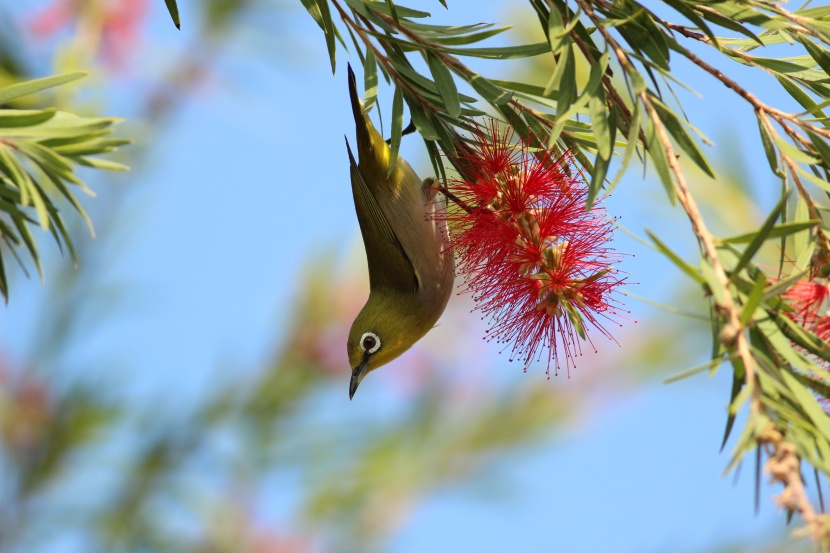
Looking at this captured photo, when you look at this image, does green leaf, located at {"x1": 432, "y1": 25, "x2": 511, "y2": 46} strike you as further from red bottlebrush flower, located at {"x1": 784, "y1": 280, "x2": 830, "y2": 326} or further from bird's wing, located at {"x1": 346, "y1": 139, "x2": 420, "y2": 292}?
bird's wing, located at {"x1": 346, "y1": 139, "x2": 420, "y2": 292}

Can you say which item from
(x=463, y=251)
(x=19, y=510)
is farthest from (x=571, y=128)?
(x=19, y=510)

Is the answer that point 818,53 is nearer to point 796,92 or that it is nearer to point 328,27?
point 796,92

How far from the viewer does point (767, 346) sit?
1.48 m

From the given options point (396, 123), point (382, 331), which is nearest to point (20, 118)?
point (396, 123)

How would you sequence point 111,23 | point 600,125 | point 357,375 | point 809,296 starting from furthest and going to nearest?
1. point 111,23
2. point 357,375
3. point 809,296
4. point 600,125

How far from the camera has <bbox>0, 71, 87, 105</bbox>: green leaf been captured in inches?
70.3

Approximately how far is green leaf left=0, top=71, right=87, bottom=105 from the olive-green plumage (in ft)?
5.82

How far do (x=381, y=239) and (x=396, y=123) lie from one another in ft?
4.91

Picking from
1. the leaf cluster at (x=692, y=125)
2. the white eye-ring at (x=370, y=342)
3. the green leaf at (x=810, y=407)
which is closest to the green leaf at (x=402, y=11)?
the leaf cluster at (x=692, y=125)

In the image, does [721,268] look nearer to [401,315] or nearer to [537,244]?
[537,244]

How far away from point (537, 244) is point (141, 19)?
3709 mm

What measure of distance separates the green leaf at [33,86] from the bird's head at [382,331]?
211 centimetres

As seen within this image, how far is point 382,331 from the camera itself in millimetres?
3816

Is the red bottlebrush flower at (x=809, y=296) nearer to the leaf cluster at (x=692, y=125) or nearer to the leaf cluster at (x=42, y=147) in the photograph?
the leaf cluster at (x=692, y=125)
